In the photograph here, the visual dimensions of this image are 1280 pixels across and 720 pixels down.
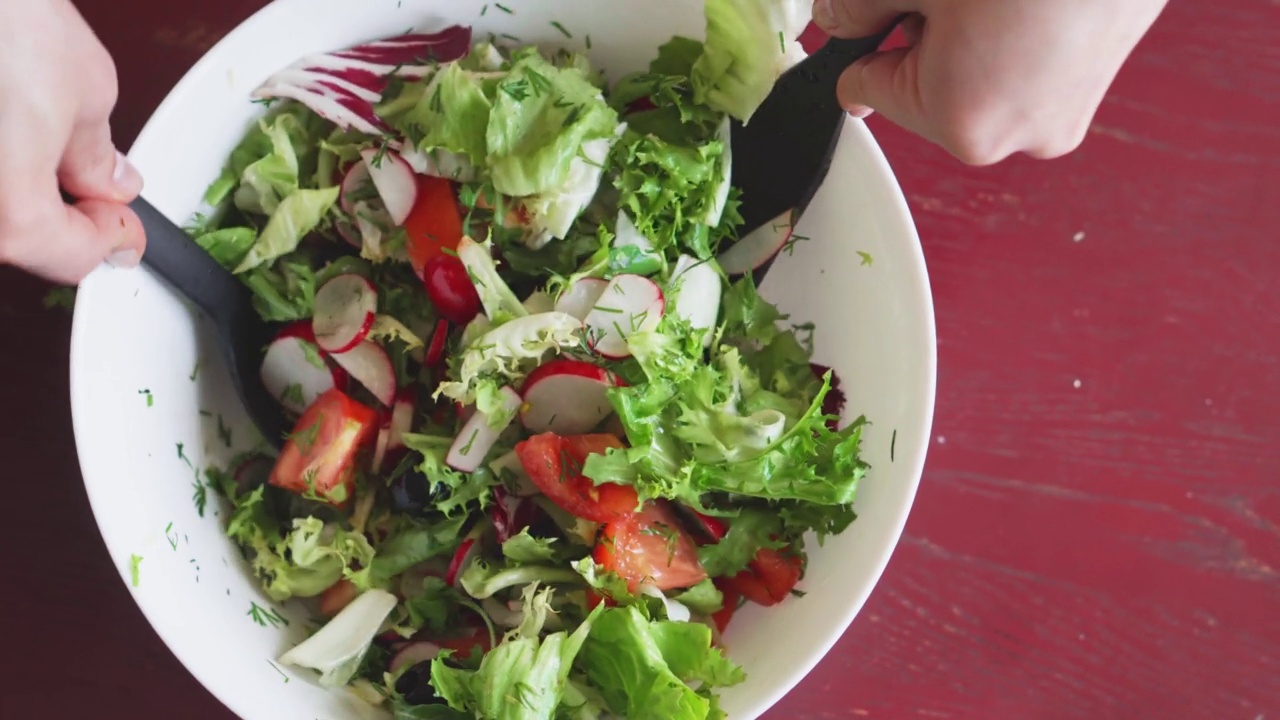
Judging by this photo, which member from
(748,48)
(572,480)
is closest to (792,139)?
(748,48)

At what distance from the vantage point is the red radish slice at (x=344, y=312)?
1154mm

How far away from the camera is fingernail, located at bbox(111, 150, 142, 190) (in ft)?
2.94

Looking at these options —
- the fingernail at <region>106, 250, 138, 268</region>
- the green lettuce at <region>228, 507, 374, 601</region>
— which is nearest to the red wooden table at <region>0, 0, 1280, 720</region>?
the fingernail at <region>106, 250, 138, 268</region>

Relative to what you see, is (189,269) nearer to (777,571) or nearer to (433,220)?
(433,220)

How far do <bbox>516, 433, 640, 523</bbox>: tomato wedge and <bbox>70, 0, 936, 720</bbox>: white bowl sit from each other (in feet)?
0.83

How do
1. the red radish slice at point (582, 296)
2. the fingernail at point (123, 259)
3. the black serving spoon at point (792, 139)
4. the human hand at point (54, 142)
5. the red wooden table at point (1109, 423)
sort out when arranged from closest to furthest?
the human hand at point (54, 142) < the fingernail at point (123, 259) < the black serving spoon at point (792, 139) < the red radish slice at point (582, 296) < the red wooden table at point (1109, 423)

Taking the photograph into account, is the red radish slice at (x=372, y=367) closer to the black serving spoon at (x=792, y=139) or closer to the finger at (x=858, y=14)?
the black serving spoon at (x=792, y=139)

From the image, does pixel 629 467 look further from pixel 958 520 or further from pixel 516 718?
pixel 958 520

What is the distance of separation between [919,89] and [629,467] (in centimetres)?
50

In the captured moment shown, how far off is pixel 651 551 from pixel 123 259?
0.65 m

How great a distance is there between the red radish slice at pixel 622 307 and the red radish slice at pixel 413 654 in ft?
1.41

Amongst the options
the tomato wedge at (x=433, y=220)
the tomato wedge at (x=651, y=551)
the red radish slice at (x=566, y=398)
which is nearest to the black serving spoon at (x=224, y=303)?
the tomato wedge at (x=433, y=220)

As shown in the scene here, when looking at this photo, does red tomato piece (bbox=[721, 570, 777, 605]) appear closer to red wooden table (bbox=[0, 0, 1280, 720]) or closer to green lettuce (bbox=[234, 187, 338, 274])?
red wooden table (bbox=[0, 0, 1280, 720])

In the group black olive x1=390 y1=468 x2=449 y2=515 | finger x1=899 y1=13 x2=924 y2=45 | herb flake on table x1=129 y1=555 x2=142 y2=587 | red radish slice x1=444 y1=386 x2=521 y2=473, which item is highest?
finger x1=899 y1=13 x2=924 y2=45
